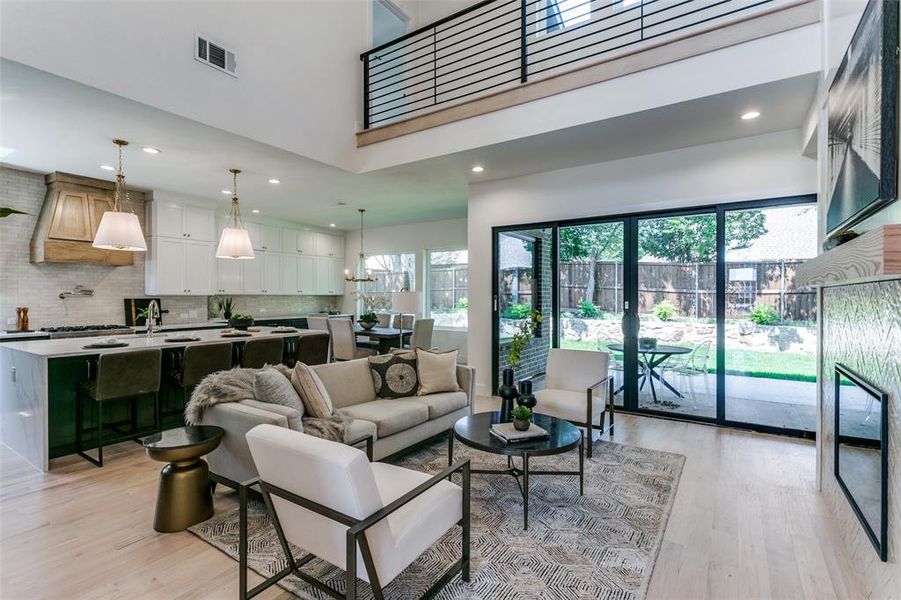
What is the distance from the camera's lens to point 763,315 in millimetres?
4176

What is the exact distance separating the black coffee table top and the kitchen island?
2.89 meters

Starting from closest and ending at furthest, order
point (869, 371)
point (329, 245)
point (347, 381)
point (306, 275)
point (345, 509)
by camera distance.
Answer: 1. point (345, 509)
2. point (869, 371)
3. point (347, 381)
4. point (306, 275)
5. point (329, 245)

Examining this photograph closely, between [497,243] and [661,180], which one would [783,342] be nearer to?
[661,180]

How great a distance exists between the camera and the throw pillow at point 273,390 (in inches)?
107

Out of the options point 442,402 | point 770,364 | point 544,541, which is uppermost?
point 770,364

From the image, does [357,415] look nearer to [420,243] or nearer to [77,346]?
[77,346]

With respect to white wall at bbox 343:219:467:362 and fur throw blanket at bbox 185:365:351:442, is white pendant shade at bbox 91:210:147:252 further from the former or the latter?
white wall at bbox 343:219:467:362

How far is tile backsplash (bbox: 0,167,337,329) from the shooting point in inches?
199

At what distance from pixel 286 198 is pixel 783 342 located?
258 inches

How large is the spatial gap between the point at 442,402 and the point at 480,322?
2213 millimetres

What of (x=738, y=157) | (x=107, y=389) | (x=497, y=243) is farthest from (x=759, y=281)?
(x=107, y=389)

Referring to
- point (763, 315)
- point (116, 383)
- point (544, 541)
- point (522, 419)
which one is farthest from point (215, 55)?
point (763, 315)

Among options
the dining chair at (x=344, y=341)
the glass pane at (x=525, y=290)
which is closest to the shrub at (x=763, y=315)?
the glass pane at (x=525, y=290)

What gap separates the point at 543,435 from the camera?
8.52ft
